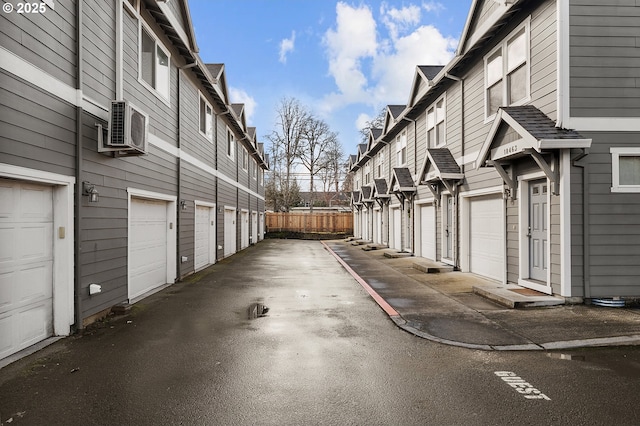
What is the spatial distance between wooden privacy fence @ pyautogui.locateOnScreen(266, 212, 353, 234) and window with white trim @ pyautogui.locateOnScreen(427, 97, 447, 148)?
20.5 metres

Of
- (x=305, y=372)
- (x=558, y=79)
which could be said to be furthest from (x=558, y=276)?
(x=305, y=372)

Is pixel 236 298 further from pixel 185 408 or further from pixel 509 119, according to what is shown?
pixel 509 119

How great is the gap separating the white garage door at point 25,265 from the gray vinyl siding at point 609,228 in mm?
8569

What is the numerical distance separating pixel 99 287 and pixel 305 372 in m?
3.85

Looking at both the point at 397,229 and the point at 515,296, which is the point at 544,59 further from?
the point at 397,229

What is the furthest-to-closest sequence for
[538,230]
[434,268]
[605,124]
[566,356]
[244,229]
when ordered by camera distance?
[244,229]
[434,268]
[538,230]
[605,124]
[566,356]

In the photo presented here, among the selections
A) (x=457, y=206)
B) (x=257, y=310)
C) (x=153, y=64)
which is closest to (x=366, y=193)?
(x=457, y=206)

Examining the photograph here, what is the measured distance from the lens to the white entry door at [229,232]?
16.4 m

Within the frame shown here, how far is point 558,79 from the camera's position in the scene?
6.69m

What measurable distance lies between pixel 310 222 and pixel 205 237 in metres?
21.1

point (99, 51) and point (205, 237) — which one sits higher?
point (99, 51)

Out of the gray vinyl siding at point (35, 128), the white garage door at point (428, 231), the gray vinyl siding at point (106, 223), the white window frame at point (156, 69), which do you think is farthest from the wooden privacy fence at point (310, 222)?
the gray vinyl siding at point (35, 128)

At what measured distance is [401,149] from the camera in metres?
17.4

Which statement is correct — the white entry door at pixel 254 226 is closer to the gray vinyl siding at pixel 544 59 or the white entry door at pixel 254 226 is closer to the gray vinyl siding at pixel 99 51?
the gray vinyl siding at pixel 99 51
